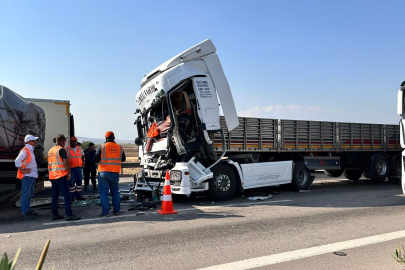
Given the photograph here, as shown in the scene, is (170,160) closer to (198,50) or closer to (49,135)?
(198,50)

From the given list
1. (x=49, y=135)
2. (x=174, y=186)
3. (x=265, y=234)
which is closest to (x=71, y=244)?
(x=265, y=234)

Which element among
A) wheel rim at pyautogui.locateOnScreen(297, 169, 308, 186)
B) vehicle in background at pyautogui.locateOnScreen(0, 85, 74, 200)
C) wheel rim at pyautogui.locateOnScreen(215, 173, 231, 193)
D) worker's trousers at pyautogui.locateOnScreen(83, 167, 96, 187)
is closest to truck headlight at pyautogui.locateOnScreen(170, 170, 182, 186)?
wheel rim at pyautogui.locateOnScreen(215, 173, 231, 193)

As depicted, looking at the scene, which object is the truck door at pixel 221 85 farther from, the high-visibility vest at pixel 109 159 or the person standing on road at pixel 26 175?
the person standing on road at pixel 26 175

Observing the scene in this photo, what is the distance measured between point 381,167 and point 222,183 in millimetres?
8248

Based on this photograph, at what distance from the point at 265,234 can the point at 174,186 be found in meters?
3.29

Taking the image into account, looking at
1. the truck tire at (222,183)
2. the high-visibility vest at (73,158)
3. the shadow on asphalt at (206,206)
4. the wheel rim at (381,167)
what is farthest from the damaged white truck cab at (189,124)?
the wheel rim at (381,167)

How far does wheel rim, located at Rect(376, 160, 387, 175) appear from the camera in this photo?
14.1m

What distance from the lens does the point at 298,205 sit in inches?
337

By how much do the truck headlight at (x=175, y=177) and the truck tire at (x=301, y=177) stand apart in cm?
450

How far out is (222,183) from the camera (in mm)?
9297

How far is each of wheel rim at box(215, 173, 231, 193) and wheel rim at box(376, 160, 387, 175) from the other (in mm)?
7746

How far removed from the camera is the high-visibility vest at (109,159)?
24.3 ft

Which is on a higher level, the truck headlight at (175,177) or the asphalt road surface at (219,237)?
the truck headlight at (175,177)

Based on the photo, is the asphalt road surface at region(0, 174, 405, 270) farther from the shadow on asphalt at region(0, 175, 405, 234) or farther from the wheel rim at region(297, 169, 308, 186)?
the wheel rim at region(297, 169, 308, 186)
